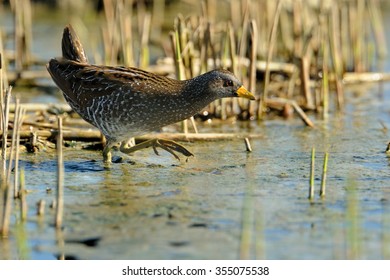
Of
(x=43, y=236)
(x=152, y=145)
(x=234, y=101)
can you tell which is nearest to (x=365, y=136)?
(x=234, y=101)

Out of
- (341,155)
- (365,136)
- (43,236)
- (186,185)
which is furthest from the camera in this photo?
(365,136)

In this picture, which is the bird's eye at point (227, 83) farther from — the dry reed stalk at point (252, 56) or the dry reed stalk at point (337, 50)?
the dry reed stalk at point (337, 50)

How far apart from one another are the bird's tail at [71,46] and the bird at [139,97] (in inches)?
19.9

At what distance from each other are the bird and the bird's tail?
50 cm

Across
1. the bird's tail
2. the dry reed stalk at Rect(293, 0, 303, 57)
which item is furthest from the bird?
the dry reed stalk at Rect(293, 0, 303, 57)

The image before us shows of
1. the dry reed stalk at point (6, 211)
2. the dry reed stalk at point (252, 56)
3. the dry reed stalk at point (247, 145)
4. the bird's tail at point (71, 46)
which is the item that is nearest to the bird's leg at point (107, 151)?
the bird's tail at point (71, 46)

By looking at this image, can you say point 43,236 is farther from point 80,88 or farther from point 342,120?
point 342,120

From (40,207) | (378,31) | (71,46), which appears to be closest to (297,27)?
(378,31)

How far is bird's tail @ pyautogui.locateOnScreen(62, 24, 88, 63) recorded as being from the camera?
837 cm

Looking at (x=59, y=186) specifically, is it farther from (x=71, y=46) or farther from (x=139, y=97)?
(x=71, y=46)

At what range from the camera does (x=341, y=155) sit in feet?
27.6

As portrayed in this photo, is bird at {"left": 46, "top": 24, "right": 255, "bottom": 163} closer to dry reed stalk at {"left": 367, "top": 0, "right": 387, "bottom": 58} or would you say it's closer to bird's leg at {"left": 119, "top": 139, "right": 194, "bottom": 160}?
bird's leg at {"left": 119, "top": 139, "right": 194, "bottom": 160}
